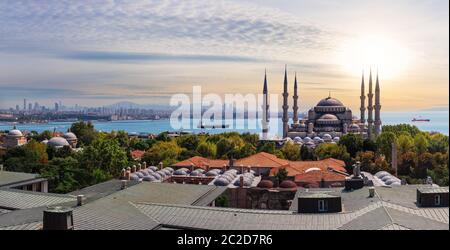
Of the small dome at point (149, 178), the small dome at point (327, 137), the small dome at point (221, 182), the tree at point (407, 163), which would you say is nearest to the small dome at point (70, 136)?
the small dome at point (327, 137)

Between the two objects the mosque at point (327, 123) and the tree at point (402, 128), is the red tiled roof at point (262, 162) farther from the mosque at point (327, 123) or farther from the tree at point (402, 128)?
the tree at point (402, 128)

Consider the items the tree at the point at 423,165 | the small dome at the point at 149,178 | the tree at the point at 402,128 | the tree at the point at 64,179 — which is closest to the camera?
the tree at the point at 64,179

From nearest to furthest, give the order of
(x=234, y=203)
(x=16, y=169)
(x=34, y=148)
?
(x=234, y=203)
(x=16, y=169)
(x=34, y=148)

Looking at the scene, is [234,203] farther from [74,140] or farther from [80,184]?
[74,140]

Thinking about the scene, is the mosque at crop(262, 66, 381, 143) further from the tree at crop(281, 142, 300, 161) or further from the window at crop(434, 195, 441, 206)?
the window at crop(434, 195, 441, 206)

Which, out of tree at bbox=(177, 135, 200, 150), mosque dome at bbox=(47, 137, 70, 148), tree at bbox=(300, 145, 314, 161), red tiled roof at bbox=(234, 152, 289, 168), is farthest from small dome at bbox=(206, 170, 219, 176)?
mosque dome at bbox=(47, 137, 70, 148)

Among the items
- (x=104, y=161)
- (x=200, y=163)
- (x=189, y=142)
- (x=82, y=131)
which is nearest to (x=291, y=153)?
(x=189, y=142)
